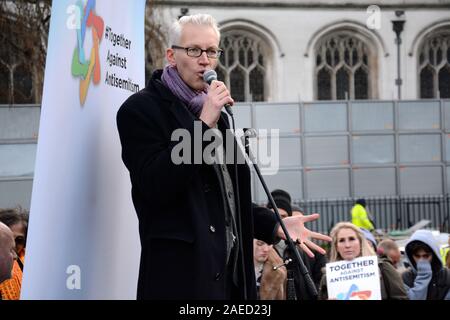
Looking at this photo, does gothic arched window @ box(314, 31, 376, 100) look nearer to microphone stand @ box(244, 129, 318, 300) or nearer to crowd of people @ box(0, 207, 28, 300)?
crowd of people @ box(0, 207, 28, 300)

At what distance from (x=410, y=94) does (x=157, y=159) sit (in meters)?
23.9

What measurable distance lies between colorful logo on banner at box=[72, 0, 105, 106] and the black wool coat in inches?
9.7

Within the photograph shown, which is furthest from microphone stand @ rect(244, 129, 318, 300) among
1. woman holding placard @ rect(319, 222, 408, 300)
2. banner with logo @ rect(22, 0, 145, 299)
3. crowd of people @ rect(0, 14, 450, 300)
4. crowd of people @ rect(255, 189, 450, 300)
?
woman holding placard @ rect(319, 222, 408, 300)

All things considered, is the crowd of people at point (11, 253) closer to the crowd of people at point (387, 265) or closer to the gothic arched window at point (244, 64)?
the crowd of people at point (387, 265)

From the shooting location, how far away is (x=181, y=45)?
3.16 meters

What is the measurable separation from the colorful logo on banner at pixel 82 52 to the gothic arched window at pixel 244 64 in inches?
864

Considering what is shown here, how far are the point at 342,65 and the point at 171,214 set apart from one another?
23610 mm

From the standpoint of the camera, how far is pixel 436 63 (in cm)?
2608

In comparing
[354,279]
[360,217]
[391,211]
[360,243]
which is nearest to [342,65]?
[391,211]

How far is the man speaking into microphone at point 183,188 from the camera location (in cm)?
290

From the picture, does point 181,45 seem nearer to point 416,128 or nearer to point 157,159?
point 157,159

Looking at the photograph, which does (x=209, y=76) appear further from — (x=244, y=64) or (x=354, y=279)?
(x=244, y=64)

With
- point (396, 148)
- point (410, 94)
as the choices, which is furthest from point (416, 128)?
point (410, 94)

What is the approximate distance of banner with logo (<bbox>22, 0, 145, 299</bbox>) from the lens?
303 cm
